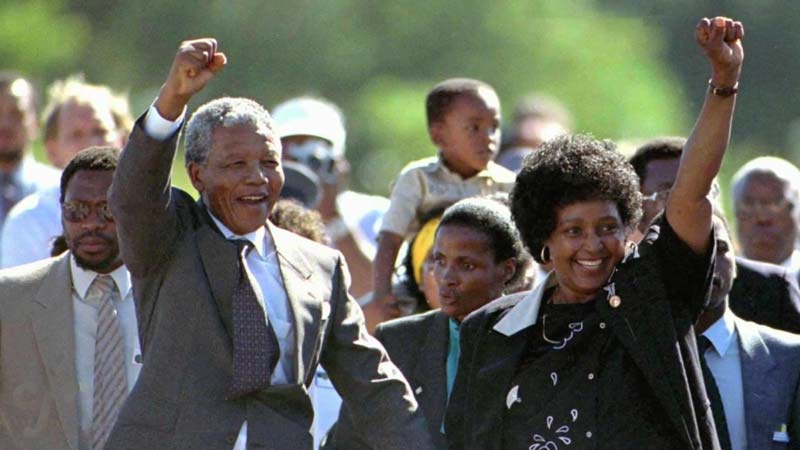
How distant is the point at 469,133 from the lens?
938 centimetres

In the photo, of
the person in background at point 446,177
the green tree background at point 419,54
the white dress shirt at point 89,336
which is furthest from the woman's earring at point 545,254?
the green tree background at point 419,54

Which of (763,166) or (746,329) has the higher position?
(763,166)

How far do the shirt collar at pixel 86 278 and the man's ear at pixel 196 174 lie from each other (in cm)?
86

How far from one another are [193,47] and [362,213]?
188 inches

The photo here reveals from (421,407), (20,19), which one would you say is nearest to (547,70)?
(20,19)

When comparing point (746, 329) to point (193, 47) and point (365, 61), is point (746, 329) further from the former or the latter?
point (365, 61)

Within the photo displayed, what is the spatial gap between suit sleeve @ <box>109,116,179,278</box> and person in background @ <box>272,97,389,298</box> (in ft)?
12.8

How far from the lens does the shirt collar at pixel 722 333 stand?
6945 mm

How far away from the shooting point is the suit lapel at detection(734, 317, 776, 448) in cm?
683

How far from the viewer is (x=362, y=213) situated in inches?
435

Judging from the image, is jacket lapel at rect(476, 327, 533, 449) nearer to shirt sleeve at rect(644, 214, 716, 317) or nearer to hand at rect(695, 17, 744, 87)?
shirt sleeve at rect(644, 214, 716, 317)

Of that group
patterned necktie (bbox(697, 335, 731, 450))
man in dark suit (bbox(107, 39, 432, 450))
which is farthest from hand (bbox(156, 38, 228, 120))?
patterned necktie (bbox(697, 335, 731, 450))

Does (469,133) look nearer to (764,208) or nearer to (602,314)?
(764,208)

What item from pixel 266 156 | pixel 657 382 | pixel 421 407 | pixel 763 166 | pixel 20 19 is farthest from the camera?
pixel 20 19
